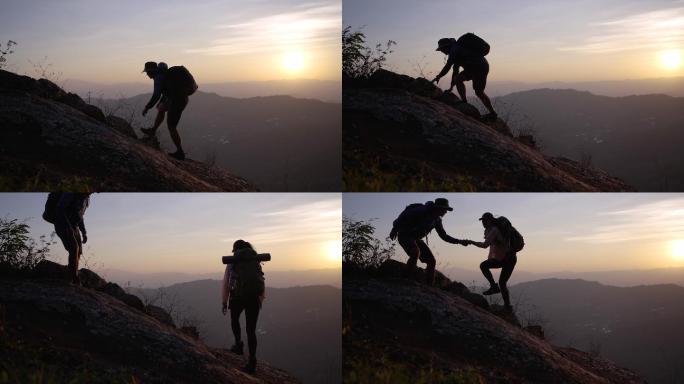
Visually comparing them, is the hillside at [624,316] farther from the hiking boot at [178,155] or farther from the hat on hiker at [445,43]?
the hiking boot at [178,155]

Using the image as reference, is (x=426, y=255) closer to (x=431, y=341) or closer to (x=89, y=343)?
(x=431, y=341)

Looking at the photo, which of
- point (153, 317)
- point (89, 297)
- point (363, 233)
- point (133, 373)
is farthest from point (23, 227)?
point (363, 233)

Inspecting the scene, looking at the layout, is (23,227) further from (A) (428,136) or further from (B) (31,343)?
(A) (428,136)

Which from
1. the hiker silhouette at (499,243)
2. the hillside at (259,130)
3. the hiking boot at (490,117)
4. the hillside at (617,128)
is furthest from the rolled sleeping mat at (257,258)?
the hillside at (617,128)

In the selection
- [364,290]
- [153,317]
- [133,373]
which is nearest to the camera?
[133,373]

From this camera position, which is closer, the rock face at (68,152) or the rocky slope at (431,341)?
the rocky slope at (431,341)

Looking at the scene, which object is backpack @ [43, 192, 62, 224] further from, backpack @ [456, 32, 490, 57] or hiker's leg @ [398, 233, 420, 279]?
backpack @ [456, 32, 490, 57]

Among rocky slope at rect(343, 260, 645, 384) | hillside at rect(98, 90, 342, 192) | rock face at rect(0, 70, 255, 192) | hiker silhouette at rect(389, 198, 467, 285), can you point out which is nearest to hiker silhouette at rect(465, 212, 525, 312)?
hiker silhouette at rect(389, 198, 467, 285)
